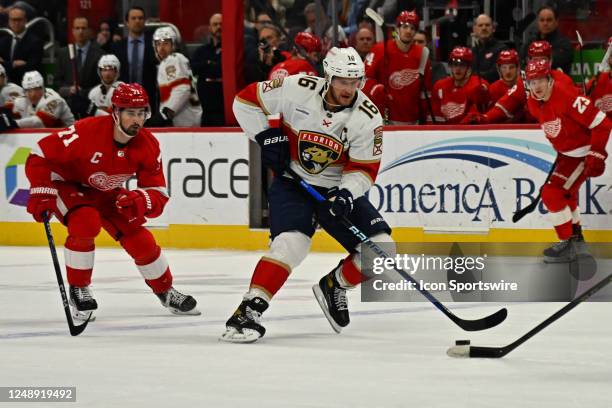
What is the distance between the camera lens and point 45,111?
11.1 meters

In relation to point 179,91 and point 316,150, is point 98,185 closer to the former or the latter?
point 316,150

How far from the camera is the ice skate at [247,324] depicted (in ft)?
17.7

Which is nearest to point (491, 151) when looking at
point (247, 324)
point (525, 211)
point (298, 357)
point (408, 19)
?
point (525, 211)

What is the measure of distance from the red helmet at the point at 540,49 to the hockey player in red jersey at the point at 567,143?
339mm

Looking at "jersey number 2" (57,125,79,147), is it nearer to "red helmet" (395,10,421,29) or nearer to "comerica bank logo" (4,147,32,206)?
"red helmet" (395,10,421,29)

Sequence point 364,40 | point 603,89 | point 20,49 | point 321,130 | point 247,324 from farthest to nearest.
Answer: point 20,49 → point 364,40 → point 603,89 → point 321,130 → point 247,324

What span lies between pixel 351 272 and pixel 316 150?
570 mm

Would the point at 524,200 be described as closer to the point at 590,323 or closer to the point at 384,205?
the point at 384,205

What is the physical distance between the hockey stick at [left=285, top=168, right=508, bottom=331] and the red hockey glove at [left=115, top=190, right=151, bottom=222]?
0.72 m

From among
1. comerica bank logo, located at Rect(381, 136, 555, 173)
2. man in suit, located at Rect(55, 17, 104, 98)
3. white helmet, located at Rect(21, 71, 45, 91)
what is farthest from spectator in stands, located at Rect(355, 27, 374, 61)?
white helmet, located at Rect(21, 71, 45, 91)

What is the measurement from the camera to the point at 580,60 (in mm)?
9547

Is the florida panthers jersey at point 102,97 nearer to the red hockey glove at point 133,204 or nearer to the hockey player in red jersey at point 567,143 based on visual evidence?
the hockey player in red jersey at point 567,143

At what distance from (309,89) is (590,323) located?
1.69 meters

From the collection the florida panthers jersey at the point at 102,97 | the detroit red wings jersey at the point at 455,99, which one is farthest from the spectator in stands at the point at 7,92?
the detroit red wings jersey at the point at 455,99
